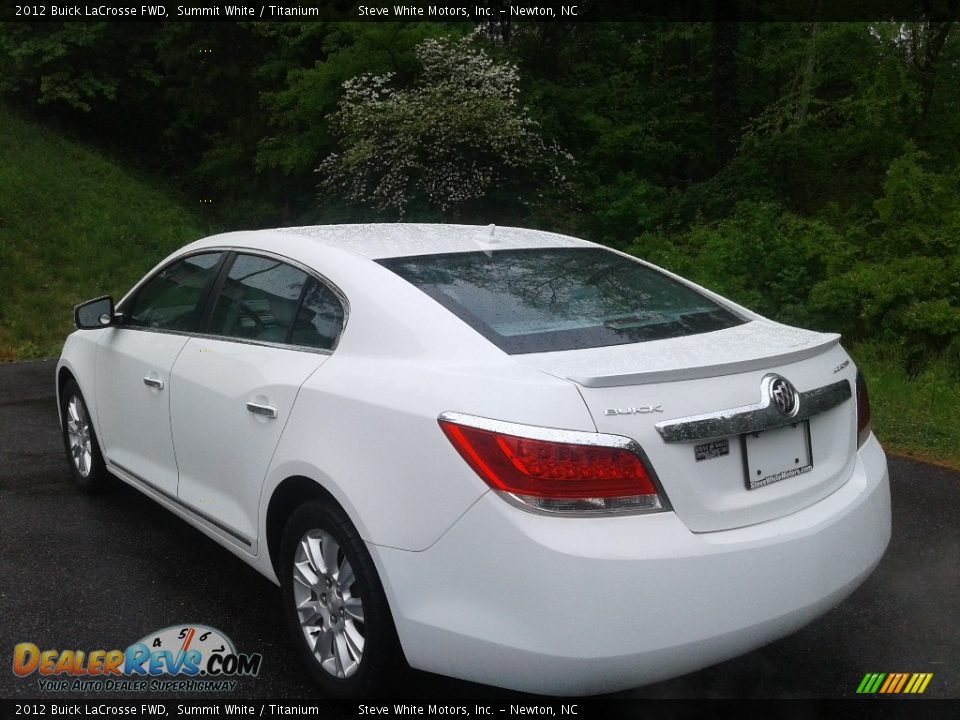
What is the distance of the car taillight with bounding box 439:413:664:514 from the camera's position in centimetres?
255

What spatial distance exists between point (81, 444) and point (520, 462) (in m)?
3.78

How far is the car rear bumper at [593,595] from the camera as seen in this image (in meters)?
2.49

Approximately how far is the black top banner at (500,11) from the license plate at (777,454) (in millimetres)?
15765

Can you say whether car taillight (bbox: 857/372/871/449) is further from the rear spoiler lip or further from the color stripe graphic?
the color stripe graphic

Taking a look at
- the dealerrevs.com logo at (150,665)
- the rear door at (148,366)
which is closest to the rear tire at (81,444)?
the rear door at (148,366)

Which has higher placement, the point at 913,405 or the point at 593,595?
the point at 593,595

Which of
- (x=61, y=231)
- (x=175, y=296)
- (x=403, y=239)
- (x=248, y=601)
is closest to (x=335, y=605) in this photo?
(x=248, y=601)

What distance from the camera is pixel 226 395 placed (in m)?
3.66

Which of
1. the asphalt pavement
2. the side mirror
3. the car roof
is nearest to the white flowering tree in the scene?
the asphalt pavement

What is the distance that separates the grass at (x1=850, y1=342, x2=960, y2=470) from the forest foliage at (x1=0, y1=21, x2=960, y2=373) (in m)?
0.32

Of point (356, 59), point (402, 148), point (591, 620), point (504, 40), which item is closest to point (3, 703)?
point (591, 620)

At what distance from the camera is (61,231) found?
59.8 ft

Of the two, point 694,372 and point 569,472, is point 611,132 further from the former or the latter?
point 569,472

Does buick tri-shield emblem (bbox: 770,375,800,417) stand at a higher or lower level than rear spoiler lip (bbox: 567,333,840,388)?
lower
